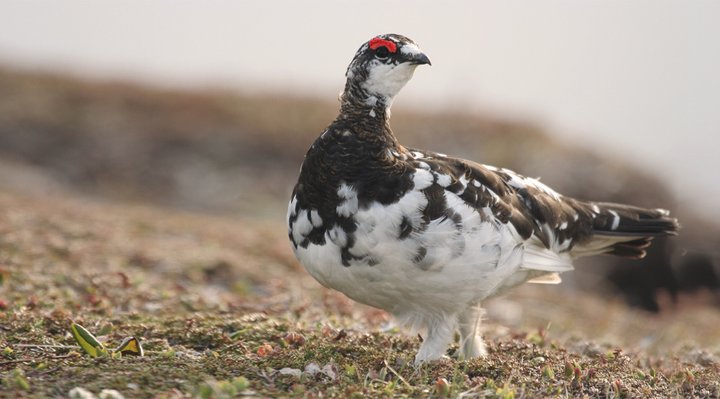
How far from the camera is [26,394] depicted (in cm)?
305

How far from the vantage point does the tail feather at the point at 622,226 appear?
15.4 ft

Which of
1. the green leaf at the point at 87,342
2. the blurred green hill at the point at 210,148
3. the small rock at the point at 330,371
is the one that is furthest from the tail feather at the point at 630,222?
the blurred green hill at the point at 210,148

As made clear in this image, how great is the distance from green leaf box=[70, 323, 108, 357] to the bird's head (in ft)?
5.11

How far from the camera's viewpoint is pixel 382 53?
12.4 ft

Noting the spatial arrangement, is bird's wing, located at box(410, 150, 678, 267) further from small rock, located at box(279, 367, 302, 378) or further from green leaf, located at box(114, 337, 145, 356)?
green leaf, located at box(114, 337, 145, 356)

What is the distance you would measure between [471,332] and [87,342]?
5.85 feet

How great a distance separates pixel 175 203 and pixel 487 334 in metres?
7.05

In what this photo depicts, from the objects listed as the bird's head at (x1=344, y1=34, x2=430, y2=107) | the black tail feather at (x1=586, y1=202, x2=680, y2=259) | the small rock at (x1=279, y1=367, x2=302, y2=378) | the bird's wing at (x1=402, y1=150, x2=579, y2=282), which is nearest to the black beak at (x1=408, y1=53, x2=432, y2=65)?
the bird's head at (x1=344, y1=34, x2=430, y2=107)

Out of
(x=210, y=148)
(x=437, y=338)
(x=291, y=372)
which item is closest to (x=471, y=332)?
(x=437, y=338)

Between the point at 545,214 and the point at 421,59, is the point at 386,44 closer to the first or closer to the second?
the point at 421,59

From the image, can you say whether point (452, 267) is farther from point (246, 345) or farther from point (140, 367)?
point (140, 367)

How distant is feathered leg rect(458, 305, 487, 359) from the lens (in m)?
4.15

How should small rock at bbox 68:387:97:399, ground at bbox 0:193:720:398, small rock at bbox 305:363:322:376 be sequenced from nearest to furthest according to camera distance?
small rock at bbox 68:387:97:399
ground at bbox 0:193:720:398
small rock at bbox 305:363:322:376

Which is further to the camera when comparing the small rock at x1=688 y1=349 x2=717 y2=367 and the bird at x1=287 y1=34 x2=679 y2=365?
the small rock at x1=688 y1=349 x2=717 y2=367
